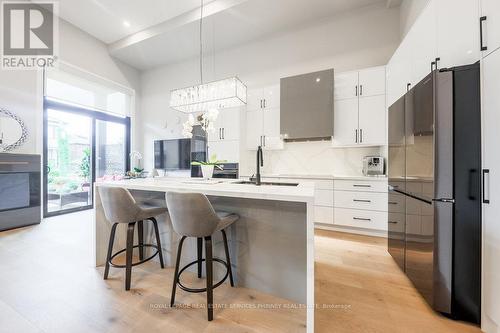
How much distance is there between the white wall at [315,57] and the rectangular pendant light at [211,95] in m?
1.64

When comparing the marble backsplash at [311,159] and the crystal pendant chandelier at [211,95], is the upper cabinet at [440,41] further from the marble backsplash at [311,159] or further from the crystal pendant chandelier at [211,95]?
the crystal pendant chandelier at [211,95]

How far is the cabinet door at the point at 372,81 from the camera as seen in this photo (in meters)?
3.04

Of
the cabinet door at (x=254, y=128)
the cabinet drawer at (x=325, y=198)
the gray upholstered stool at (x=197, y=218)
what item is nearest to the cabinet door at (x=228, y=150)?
the cabinet door at (x=254, y=128)

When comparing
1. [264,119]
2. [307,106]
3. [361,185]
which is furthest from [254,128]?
[361,185]

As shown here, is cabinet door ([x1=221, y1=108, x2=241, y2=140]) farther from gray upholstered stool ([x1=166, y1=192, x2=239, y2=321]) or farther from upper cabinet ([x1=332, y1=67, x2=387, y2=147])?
gray upholstered stool ([x1=166, y1=192, x2=239, y2=321])

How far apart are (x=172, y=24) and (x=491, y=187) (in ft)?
15.7

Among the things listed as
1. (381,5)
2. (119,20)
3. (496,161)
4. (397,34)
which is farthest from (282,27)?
(496,161)

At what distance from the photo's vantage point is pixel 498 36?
1187 millimetres

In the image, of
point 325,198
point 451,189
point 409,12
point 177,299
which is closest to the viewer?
point 451,189

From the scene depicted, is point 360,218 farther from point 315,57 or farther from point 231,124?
point 315,57

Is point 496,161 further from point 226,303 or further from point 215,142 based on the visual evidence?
point 215,142

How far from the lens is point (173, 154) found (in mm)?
5125

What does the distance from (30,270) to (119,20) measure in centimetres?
423

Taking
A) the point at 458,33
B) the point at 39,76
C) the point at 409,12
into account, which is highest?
the point at 409,12
